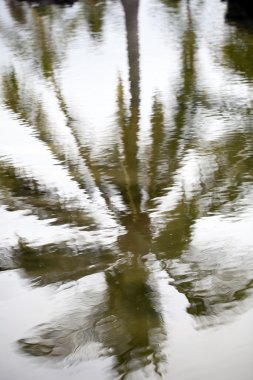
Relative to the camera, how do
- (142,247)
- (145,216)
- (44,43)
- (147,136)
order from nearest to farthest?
(142,247) < (145,216) < (147,136) < (44,43)

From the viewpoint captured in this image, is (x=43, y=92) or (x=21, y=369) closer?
(x=21, y=369)

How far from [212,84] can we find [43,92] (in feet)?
3.66

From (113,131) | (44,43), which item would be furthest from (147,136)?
(44,43)

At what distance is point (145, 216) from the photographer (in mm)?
1998

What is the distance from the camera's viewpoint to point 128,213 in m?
2.03

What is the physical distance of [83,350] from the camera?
1439 millimetres

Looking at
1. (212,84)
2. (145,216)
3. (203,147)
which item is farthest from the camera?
(212,84)

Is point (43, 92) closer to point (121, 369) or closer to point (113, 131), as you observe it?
point (113, 131)

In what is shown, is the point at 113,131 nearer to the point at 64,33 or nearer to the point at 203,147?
the point at 203,147

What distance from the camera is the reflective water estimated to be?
1442 millimetres

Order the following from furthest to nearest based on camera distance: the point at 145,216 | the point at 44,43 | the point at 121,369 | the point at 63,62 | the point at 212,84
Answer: the point at 44,43
the point at 63,62
the point at 212,84
the point at 145,216
the point at 121,369

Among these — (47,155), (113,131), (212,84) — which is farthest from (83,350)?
(212,84)

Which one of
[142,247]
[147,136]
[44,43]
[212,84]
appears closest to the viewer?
[142,247]

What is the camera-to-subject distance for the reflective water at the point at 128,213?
144 cm
